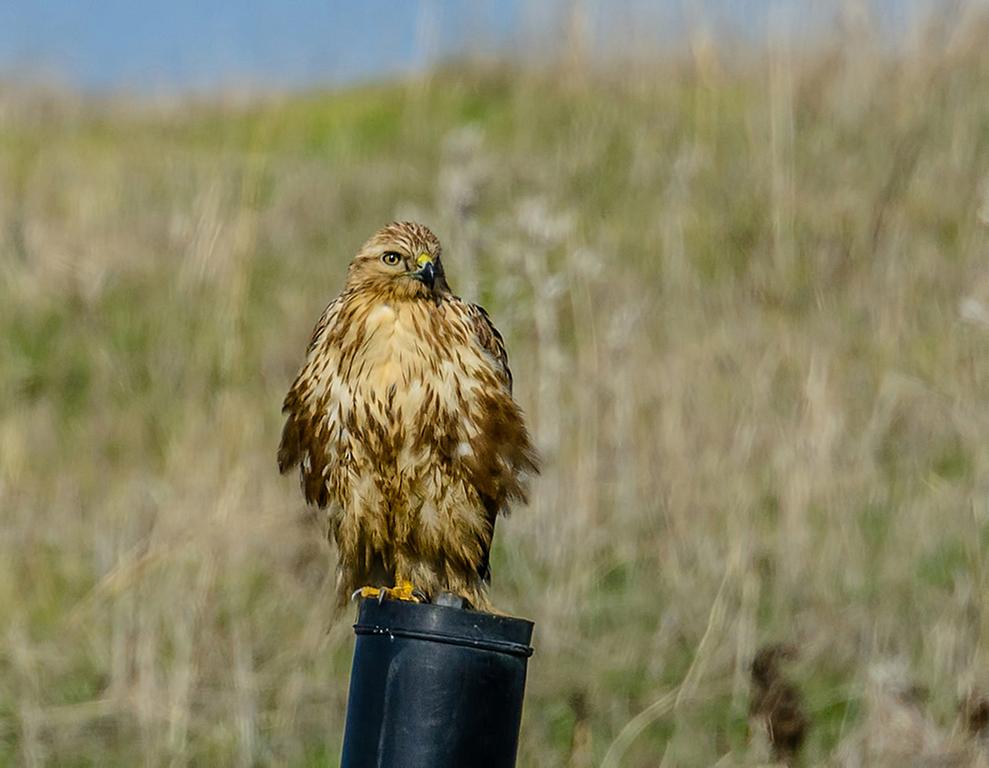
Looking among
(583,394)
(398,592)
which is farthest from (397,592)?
(583,394)

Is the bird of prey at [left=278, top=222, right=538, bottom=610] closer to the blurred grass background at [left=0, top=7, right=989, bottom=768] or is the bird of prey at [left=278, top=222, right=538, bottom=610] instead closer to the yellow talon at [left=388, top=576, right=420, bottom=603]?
the yellow talon at [left=388, top=576, right=420, bottom=603]

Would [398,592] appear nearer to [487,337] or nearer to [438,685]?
[487,337]

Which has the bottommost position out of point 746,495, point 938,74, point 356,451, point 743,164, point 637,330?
point 356,451

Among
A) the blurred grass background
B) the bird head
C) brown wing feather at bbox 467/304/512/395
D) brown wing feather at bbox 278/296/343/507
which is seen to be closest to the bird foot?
brown wing feather at bbox 278/296/343/507

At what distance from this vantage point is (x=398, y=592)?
3787 millimetres

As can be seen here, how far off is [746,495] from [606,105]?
15.9 feet

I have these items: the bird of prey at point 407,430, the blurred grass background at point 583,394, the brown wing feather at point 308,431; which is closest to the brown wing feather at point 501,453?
the bird of prey at point 407,430

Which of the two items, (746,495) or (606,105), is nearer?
(746,495)

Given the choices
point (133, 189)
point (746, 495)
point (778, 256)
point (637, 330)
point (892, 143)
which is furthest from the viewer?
point (133, 189)

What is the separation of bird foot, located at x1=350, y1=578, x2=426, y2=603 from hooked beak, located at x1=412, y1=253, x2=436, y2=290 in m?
0.70

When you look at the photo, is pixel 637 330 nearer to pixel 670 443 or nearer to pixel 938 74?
pixel 670 443

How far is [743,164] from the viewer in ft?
32.9

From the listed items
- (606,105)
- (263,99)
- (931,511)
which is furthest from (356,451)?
(263,99)

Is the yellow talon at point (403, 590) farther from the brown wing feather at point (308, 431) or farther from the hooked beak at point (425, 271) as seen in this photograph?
the hooked beak at point (425, 271)
